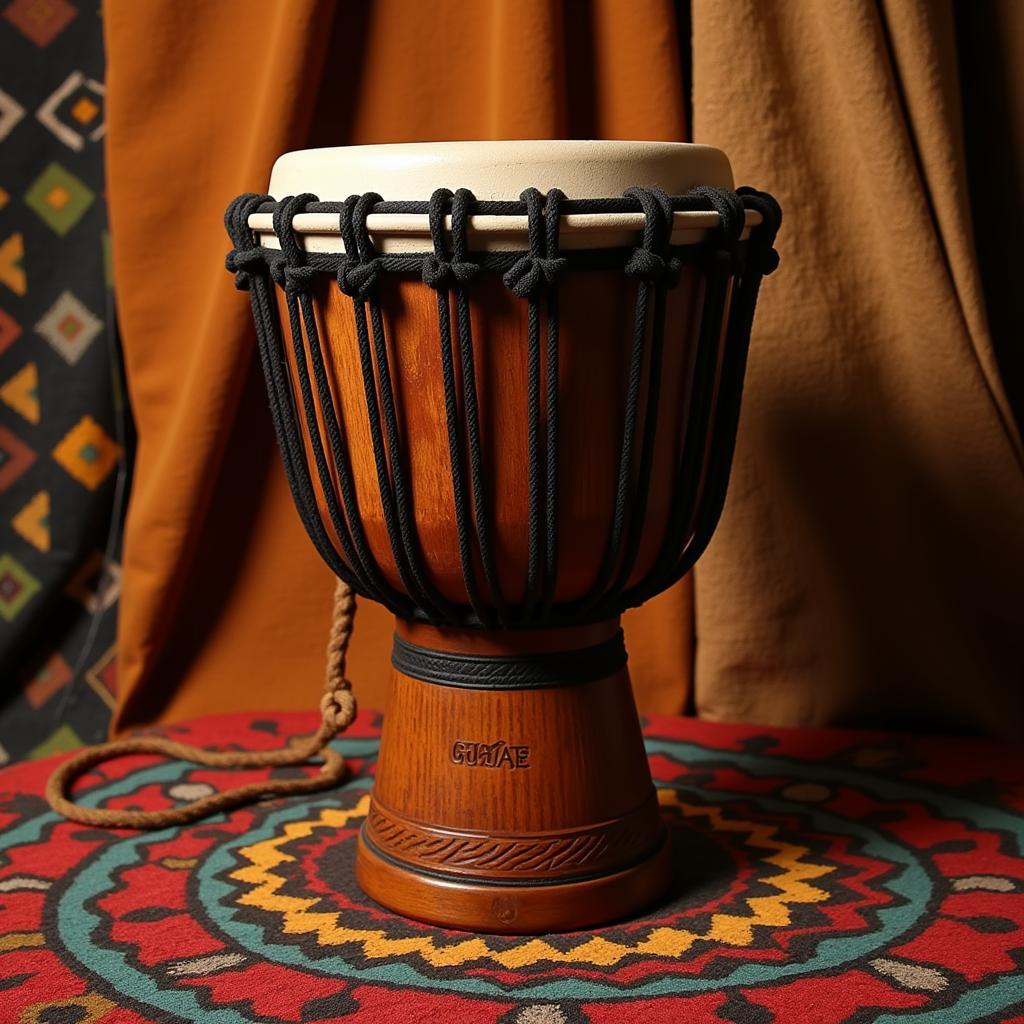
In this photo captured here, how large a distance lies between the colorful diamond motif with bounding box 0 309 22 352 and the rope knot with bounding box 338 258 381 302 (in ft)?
3.17

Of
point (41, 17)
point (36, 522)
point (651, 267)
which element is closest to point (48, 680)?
point (36, 522)

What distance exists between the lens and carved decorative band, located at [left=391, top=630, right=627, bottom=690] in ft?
4.47

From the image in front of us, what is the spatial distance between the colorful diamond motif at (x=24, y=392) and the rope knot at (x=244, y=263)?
773mm

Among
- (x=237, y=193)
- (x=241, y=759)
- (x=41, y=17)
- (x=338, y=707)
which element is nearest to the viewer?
(x=338, y=707)

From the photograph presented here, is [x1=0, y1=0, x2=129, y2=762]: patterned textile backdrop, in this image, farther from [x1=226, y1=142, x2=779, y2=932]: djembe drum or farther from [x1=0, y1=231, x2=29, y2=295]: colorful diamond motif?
[x1=226, y1=142, x2=779, y2=932]: djembe drum

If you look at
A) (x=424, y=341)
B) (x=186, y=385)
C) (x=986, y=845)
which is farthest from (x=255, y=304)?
(x=986, y=845)

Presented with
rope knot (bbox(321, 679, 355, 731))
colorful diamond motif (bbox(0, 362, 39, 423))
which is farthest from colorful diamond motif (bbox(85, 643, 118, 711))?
rope knot (bbox(321, 679, 355, 731))

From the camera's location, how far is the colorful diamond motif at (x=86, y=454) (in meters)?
2.03

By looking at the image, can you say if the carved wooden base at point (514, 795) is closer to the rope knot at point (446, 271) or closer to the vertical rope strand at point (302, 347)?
the vertical rope strand at point (302, 347)

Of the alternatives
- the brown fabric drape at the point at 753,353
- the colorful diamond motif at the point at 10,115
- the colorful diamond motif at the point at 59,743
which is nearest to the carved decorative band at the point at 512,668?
the brown fabric drape at the point at 753,353

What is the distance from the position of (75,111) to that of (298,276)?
0.90 m

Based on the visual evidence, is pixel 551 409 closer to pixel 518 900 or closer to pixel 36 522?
pixel 518 900

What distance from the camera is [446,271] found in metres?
1.18

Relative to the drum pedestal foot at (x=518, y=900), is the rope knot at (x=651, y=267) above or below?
above
